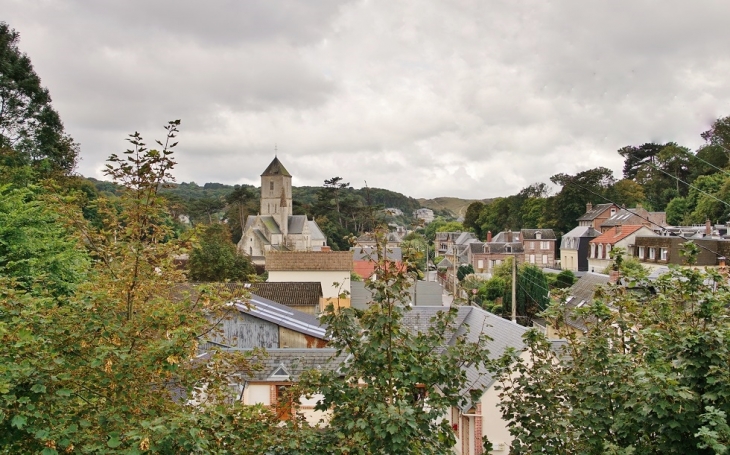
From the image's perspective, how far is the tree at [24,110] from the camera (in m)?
32.4

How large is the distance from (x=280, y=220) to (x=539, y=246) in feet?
127

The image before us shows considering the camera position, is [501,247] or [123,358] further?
[501,247]

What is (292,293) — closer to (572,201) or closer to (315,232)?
(572,201)

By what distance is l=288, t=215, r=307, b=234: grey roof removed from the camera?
278ft

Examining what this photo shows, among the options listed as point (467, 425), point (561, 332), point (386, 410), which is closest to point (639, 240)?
point (467, 425)

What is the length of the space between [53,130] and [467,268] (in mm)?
41261

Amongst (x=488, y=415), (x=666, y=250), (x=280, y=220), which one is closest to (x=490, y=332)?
(x=488, y=415)

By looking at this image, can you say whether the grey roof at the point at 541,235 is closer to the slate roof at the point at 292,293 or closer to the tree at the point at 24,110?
the slate roof at the point at 292,293

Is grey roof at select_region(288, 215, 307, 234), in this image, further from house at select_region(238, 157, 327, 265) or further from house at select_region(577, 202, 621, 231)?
house at select_region(577, 202, 621, 231)

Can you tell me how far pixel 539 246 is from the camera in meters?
69.2

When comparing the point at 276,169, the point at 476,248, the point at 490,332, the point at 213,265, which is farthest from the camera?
the point at 276,169

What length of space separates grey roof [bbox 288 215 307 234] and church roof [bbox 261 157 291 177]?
24.6 feet

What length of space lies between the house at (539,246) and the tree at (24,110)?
5267cm

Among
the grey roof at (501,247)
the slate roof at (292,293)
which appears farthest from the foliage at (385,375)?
the grey roof at (501,247)
